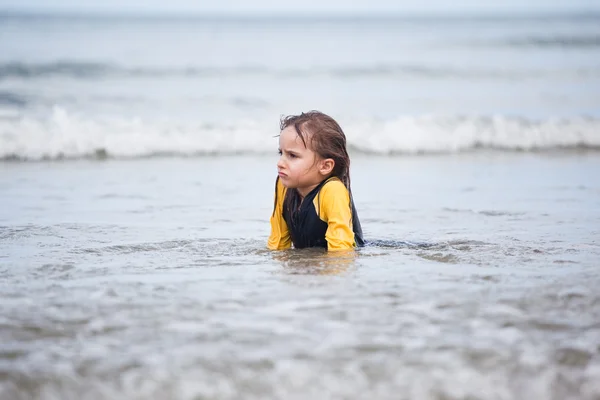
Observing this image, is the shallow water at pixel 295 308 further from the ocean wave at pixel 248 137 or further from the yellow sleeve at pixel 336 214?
the ocean wave at pixel 248 137

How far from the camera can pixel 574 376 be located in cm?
281

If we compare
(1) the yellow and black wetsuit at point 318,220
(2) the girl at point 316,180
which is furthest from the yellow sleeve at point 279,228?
(2) the girl at point 316,180

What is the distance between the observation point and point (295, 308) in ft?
11.5

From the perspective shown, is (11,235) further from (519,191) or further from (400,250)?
(519,191)

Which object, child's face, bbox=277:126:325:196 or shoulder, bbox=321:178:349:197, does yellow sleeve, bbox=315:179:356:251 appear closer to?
shoulder, bbox=321:178:349:197

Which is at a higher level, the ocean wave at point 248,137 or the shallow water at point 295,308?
the ocean wave at point 248,137

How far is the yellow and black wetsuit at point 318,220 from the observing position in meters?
4.96

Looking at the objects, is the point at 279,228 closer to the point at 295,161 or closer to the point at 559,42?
the point at 295,161

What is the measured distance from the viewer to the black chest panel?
5086 millimetres

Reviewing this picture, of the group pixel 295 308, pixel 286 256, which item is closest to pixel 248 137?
pixel 286 256

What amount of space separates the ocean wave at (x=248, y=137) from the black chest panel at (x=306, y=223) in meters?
6.71

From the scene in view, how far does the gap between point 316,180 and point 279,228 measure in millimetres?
432

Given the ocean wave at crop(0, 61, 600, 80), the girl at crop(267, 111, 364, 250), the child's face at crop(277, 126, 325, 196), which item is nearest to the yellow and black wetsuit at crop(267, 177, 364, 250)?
the girl at crop(267, 111, 364, 250)

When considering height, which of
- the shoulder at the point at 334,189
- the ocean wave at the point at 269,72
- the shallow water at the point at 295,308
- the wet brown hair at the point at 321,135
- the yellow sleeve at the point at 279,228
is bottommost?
the shallow water at the point at 295,308
